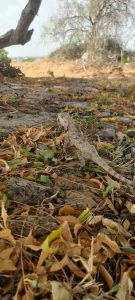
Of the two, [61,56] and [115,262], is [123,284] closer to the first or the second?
[115,262]

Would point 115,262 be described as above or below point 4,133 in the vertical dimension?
below

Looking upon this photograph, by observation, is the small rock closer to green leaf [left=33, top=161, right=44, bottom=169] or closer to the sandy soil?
green leaf [left=33, top=161, right=44, bottom=169]

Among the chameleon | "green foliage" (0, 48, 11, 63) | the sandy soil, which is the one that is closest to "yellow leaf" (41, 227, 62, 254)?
the chameleon

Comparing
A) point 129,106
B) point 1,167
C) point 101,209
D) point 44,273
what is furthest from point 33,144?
point 129,106

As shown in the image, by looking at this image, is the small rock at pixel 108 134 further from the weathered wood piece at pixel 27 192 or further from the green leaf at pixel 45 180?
the weathered wood piece at pixel 27 192

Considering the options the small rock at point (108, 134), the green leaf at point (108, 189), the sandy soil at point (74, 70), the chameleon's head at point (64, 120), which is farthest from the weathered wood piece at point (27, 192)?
the sandy soil at point (74, 70)

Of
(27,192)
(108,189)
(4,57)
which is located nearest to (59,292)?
(27,192)

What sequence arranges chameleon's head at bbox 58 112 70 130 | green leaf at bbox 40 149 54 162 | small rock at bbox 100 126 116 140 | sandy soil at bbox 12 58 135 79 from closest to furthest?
1. green leaf at bbox 40 149 54 162
2. chameleon's head at bbox 58 112 70 130
3. small rock at bbox 100 126 116 140
4. sandy soil at bbox 12 58 135 79
